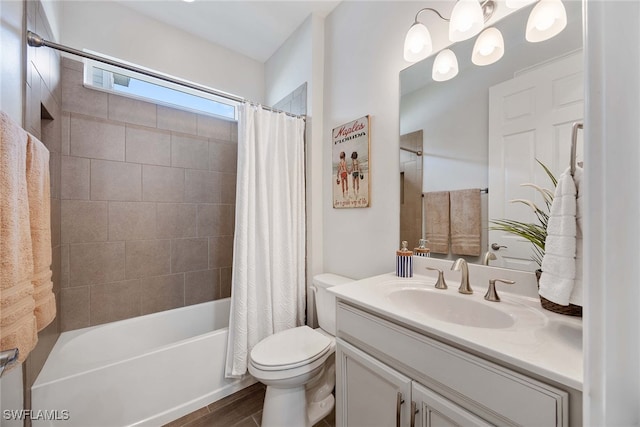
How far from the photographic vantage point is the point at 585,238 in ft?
1.18

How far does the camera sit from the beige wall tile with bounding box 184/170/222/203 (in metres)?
2.11

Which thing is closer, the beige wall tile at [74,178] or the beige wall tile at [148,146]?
the beige wall tile at [74,178]

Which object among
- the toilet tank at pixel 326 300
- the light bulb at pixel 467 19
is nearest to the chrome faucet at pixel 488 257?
the toilet tank at pixel 326 300

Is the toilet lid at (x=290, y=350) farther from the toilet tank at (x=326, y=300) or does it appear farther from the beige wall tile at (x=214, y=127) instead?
the beige wall tile at (x=214, y=127)

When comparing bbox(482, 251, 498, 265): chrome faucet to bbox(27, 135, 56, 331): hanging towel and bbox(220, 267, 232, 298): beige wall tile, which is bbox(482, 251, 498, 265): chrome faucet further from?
bbox(220, 267, 232, 298): beige wall tile

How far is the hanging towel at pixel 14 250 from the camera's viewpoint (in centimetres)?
68

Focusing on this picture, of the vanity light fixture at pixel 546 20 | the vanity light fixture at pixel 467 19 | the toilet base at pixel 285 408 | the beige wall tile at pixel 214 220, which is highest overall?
the vanity light fixture at pixel 467 19

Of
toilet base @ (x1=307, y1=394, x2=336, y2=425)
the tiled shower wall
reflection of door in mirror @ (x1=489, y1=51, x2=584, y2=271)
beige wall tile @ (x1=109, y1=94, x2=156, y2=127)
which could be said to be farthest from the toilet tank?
beige wall tile @ (x1=109, y1=94, x2=156, y2=127)

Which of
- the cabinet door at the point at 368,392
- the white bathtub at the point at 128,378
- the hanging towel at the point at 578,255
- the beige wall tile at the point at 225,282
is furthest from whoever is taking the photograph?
the beige wall tile at the point at 225,282

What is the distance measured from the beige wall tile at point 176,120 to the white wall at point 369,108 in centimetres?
118

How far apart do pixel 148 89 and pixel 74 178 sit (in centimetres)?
86

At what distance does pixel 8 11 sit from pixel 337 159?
63.5 inches

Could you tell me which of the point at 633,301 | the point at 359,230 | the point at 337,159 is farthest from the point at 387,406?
the point at 337,159

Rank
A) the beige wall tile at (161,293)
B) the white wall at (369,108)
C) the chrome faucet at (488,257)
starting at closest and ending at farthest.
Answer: the chrome faucet at (488,257) → the white wall at (369,108) → the beige wall tile at (161,293)
